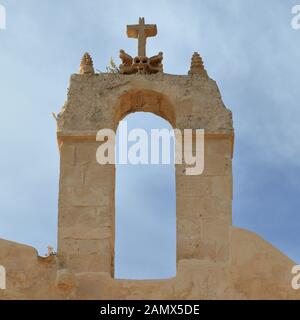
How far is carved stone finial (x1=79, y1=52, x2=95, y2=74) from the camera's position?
16734mm

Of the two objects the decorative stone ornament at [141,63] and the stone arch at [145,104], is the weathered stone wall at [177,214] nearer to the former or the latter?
the stone arch at [145,104]

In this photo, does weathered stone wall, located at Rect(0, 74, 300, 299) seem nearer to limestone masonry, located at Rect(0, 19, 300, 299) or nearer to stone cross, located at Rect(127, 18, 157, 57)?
limestone masonry, located at Rect(0, 19, 300, 299)

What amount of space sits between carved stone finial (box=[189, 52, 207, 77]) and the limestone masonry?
0.04ft

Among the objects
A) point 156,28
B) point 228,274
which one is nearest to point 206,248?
point 228,274

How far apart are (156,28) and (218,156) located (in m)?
2.01

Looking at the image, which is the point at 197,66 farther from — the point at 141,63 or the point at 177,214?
the point at 177,214

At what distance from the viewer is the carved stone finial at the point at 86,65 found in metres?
16.7

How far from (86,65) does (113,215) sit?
1.90 meters

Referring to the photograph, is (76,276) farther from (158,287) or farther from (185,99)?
(185,99)

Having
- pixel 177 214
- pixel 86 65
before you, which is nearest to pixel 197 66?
pixel 86 65

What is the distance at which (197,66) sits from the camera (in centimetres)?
1672

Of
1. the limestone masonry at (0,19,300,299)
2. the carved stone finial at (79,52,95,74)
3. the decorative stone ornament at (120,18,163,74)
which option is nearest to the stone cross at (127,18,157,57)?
the decorative stone ornament at (120,18,163,74)

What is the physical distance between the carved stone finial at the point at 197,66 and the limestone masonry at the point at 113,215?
0.01 meters

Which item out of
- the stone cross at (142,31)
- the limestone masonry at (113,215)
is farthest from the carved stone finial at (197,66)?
the stone cross at (142,31)
